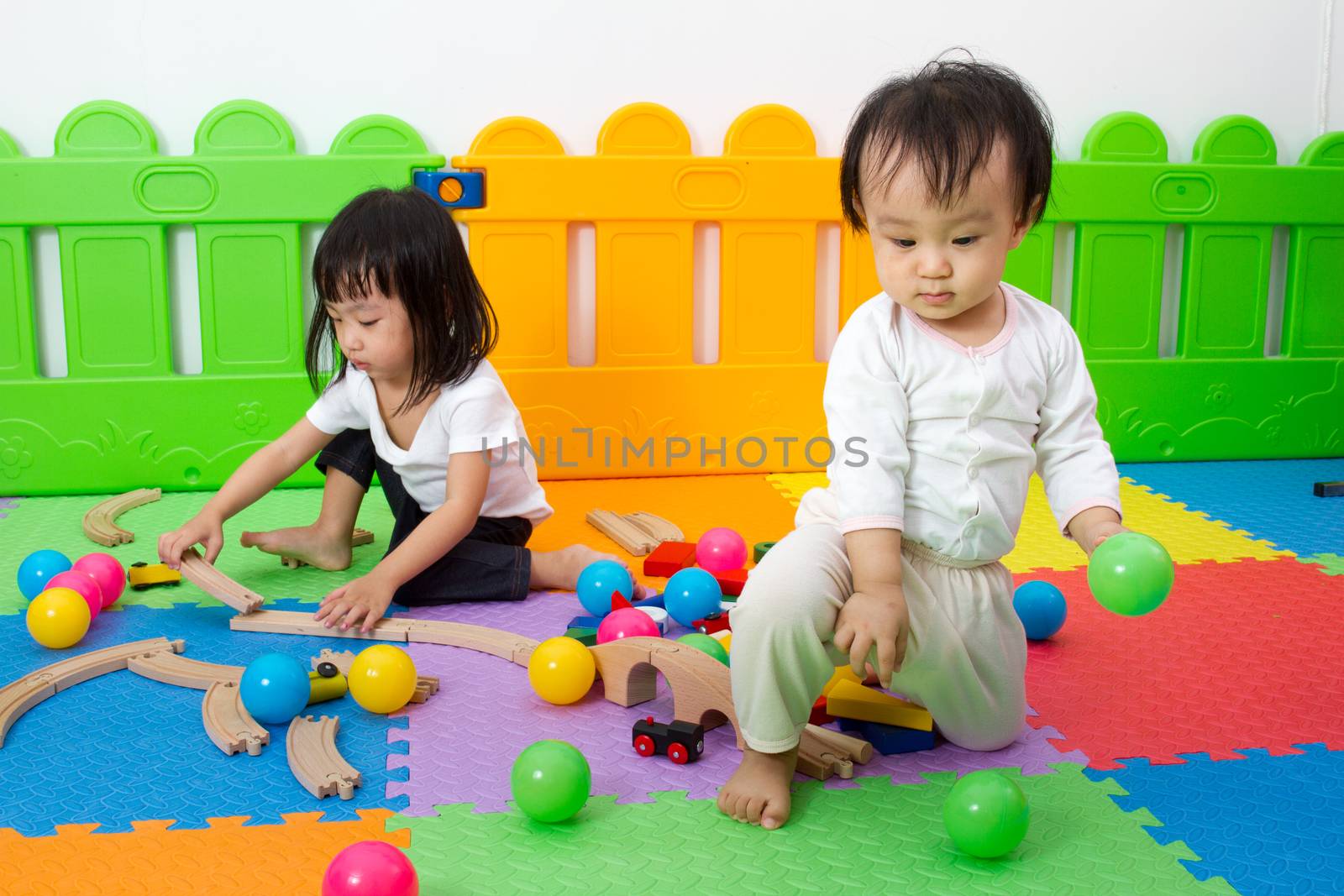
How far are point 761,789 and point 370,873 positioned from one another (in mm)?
348

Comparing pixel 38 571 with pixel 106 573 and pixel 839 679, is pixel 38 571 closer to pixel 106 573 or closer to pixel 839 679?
pixel 106 573

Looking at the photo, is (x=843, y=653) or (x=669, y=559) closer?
(x=843, y=653)

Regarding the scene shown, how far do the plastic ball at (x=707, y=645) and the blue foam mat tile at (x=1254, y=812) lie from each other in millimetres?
380

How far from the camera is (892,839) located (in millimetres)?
1048

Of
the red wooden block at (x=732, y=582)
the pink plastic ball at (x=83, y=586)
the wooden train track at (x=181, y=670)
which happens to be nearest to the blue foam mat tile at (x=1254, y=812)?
the red wooden block at (x=732, y=582)

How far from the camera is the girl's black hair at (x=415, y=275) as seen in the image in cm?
→ 154

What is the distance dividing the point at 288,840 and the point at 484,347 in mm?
794

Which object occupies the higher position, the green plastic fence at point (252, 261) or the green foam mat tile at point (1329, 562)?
the green plastic fence at point (252, 261)

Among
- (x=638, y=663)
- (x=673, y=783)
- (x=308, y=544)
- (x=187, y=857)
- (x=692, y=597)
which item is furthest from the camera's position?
(x=308, y=544)

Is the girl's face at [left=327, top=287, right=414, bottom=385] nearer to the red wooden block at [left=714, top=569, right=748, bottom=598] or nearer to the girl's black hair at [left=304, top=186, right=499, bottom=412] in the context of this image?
the girl's black hair at [left=304, top=186, right=499, bottom=412]

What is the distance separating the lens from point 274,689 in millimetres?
1227

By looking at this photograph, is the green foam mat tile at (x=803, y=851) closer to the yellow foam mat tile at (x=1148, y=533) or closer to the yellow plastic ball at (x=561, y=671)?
the yellow plastic ball at (x=561, y=671)

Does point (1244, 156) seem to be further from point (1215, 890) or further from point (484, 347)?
point (1215, 890)

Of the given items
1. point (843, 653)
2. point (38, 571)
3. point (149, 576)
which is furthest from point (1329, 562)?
point (38, 571)
